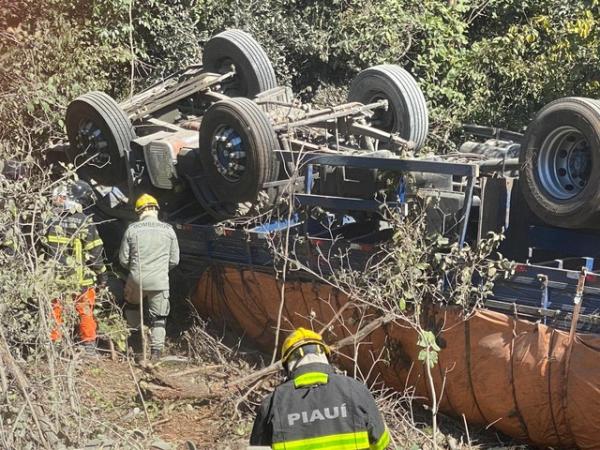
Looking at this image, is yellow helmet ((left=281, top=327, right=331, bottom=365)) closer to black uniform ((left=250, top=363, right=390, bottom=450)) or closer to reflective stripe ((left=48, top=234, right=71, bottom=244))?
black uniform ((left=250, top=363, right=390, bottom=450))

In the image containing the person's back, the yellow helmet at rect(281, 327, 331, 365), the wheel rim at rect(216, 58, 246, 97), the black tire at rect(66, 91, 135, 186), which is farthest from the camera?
the wheel rim at rect(216, 58, 246, 97)

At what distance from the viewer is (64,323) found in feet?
17.9

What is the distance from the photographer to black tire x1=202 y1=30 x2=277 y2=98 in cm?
905

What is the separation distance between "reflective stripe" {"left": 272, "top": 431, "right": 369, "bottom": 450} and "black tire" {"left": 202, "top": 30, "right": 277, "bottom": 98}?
600 centimetres

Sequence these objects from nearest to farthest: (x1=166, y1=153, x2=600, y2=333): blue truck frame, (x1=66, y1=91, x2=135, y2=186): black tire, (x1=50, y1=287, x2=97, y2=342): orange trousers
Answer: (x1=166, y1=153, x2=600, y2=333): blue truck frame
(x1=50, y1=287, x2=97, y2=342): orange trousers
(x1=66, y1=91, x2=135, y2=186): black tire

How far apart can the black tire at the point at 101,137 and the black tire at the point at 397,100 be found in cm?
227

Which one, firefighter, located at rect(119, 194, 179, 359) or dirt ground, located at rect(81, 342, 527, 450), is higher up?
firefighter, located at rect(119, 194, 179, 359)

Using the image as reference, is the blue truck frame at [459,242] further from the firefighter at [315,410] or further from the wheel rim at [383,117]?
the firefighter at [315,410]

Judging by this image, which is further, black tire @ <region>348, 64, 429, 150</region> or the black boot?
black tire @ <region>348, 64, 429, 150</region>

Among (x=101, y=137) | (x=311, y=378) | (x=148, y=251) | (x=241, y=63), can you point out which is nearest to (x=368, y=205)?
(x=148, y=251)

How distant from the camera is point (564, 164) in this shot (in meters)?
6.09

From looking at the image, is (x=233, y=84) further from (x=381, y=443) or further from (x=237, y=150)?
(x=381, y=443)

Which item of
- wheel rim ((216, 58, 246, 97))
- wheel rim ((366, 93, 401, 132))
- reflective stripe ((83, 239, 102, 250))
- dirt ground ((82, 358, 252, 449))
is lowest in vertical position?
dirt ground ((82, 358, 252, 449))

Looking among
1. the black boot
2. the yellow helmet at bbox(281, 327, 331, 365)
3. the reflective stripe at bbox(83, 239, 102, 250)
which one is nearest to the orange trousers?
the reflective stripe at bbox(83, 239, 102, 250)
